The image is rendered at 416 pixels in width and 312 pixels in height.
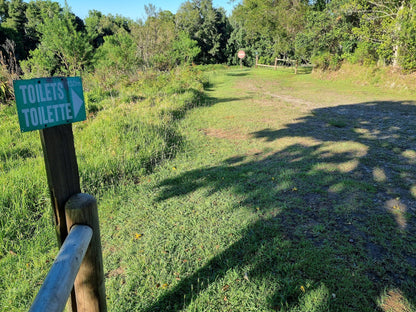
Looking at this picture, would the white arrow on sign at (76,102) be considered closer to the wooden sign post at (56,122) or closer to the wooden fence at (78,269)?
the wooden sign post at (56,122)

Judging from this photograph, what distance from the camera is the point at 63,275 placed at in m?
1.01

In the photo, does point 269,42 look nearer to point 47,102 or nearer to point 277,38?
point 277,38

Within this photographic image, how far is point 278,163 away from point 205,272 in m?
2.90

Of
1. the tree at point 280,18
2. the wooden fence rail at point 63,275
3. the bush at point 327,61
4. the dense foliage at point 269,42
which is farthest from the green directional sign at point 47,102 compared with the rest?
the tree at point 280,18

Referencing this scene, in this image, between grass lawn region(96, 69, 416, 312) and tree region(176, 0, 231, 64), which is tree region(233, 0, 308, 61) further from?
grass lawn region(96, 69, 416, 312)

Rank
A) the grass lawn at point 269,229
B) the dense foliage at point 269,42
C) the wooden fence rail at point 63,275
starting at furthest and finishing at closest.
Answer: the dense foliage at point 269,42 < the grass lawn at point 269,229 < the wooden fence rail at point 63,275

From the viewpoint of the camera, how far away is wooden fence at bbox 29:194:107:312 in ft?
3.07

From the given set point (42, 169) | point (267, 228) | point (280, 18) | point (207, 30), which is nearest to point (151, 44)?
point (280, 18)

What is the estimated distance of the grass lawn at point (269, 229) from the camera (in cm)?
225

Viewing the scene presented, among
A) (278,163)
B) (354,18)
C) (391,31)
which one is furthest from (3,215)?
(354,18)

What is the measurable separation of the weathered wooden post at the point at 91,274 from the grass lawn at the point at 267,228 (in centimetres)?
79

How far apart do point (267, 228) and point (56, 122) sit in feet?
8.32

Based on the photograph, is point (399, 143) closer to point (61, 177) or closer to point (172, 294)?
point (172, 294)

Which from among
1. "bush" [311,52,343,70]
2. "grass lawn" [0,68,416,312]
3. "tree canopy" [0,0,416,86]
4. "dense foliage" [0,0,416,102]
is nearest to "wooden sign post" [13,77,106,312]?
"grass lawn" [0,68,416,312]
